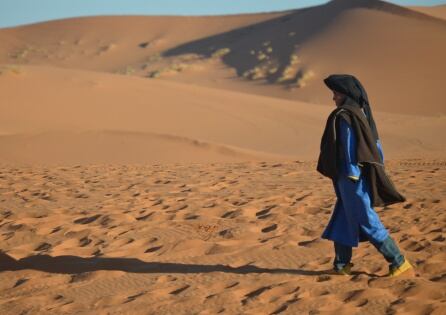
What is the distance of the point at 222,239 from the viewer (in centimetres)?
596

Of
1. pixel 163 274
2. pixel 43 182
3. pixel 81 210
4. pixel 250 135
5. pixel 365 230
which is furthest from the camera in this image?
pixel 250 135

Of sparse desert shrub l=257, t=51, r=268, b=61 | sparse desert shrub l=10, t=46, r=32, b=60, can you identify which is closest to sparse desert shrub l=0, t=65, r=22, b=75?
sparse desert shrub l=257, t=51, r=268, b=61

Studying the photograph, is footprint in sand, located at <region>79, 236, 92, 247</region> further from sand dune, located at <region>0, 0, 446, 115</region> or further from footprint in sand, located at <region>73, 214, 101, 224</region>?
sand dune, located at <region>0, 0, 446, 115</region>

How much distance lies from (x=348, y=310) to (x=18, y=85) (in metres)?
15.7

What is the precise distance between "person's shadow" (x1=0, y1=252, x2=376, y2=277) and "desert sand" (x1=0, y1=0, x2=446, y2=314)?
0.02m

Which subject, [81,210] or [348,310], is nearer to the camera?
[348,310]

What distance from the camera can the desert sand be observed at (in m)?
4.49

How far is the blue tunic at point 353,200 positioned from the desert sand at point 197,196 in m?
0.33

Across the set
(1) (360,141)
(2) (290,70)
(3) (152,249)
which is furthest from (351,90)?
(2) (290,70)

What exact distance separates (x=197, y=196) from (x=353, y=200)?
3798 millimetres

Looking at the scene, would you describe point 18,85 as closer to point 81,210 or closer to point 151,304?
point 81,210

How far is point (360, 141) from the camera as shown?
457 cm

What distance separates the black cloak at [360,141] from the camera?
459 cm

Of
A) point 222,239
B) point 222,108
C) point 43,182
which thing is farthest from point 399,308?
point 222,108
